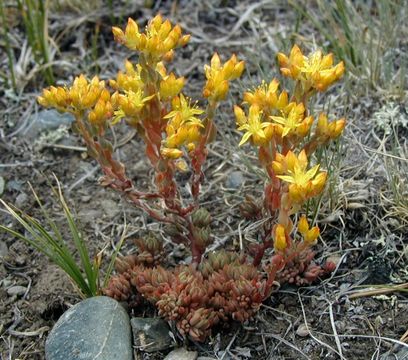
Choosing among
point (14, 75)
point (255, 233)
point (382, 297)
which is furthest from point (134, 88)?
point (14, 75)

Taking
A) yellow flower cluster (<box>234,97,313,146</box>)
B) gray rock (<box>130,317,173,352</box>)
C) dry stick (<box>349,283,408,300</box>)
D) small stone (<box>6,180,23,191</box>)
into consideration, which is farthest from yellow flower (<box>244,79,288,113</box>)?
small stone (<box>6,180,23,191</box>)

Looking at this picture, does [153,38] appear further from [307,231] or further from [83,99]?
[307,231]

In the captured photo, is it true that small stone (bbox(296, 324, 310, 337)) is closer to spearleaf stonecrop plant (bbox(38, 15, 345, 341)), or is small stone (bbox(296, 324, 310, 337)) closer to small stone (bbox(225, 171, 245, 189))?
spearleaf stonecrop plant (bbox(38, 15, 345, 341))

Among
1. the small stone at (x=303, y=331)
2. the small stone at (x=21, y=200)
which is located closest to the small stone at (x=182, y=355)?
the small stone at (x=303, y=331)

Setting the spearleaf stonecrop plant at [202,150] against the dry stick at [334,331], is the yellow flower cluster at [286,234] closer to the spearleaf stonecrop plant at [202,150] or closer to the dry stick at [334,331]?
the spearleaf stonecrop plant at [202,150]

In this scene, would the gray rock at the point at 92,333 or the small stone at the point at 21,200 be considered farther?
the small stone at the point at 21,200

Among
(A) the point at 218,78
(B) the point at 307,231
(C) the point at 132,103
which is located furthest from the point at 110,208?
(B) the point at 307,231
